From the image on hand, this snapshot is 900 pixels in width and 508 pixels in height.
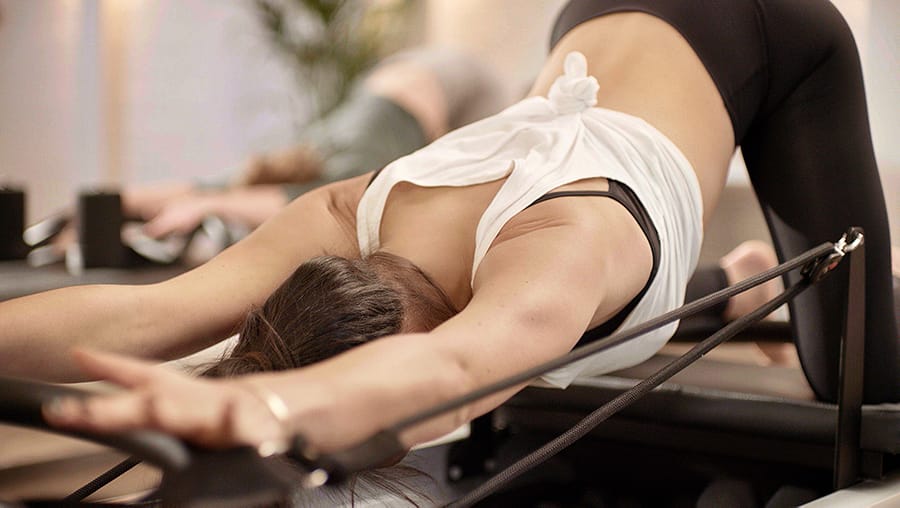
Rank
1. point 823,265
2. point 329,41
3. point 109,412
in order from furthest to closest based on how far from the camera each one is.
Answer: point 329,41, point 823,265, point 109,412

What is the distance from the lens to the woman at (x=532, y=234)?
0.80m

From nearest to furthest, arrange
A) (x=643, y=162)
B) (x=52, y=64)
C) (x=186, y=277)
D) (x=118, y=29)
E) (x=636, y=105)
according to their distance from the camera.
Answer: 1. (x=186, y=277)
2. (x=643, y=162)
3. (x=636, y=105)
4. (x=52, y=64)
5. (x=118, y=29)

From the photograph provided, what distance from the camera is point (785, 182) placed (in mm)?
1738

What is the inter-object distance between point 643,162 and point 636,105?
181mm

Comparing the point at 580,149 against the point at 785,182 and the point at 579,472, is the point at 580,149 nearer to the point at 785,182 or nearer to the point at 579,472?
the point at 785,182

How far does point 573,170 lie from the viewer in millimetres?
1328

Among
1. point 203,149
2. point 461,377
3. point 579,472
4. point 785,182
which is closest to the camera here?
point 461,377

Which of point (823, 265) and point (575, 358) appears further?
point (823, 265)

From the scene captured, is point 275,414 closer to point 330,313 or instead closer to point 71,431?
point 71,431

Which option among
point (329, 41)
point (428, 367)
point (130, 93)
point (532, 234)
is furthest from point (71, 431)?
point (130, 93)

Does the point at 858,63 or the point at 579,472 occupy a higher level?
the point at 858,63

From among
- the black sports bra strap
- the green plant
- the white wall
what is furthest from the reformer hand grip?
the green plant

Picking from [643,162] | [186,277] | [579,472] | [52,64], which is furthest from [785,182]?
[52,64]

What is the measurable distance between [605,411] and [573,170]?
1.03 ft
